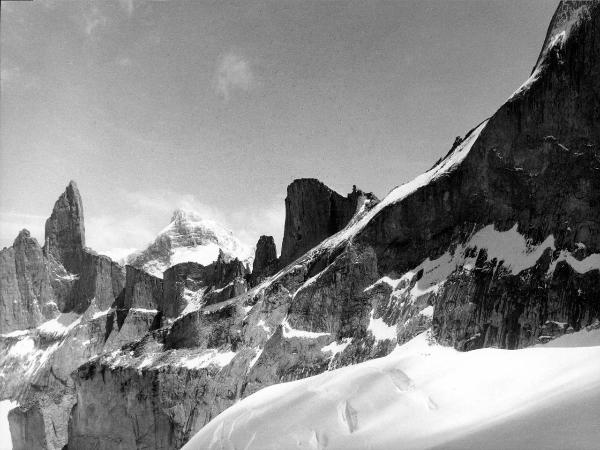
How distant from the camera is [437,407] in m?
25.4

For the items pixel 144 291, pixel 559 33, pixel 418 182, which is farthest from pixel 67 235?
pixel 559 33

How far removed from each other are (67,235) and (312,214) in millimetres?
78162

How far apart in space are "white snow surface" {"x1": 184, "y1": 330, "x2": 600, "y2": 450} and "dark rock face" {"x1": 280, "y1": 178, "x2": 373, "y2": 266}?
2512 inches

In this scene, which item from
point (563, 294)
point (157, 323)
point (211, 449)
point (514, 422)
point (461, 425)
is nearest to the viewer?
point (514, 422)

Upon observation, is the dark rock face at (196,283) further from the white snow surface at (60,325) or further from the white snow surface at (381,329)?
the white snow surface at (381,329)

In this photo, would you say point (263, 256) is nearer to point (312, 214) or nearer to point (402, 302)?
point (312, 214)

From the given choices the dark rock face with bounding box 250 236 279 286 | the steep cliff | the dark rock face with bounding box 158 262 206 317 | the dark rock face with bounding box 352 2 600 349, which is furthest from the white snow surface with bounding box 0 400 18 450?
the dark rock face with bounding box 352 2 600 349

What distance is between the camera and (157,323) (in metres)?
120

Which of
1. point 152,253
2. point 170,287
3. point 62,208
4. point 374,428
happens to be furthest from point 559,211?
point 152,253

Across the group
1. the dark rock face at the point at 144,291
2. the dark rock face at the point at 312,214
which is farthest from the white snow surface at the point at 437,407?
the dark rock face at the point at 144,291

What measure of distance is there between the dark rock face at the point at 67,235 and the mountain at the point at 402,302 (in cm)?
4828

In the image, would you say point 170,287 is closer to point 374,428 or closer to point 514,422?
point 374,428

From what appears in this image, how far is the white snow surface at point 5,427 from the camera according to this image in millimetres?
109488

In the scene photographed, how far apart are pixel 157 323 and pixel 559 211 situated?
86.4 metres
